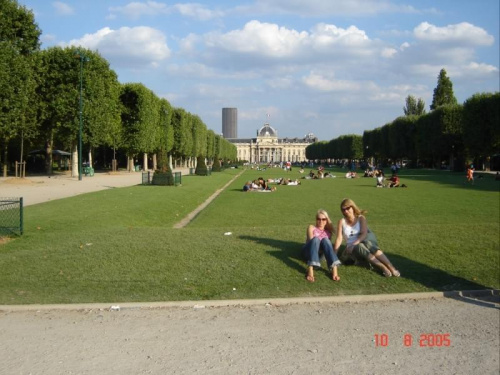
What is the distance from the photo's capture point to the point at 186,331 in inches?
227

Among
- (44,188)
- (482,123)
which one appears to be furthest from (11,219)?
(482,123)

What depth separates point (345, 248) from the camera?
8688 millimetres

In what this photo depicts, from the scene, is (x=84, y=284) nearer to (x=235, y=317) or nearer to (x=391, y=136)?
(x=235, y=317)

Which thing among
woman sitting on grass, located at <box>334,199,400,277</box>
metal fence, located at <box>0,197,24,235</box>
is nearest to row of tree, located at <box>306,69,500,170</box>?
woman sitting on grass, located at <box>334,199,400,277</box>

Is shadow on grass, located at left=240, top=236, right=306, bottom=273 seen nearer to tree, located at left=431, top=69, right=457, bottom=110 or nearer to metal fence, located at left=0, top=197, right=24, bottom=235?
metal fence, located at left=0, top=197, right=24, bottom=235

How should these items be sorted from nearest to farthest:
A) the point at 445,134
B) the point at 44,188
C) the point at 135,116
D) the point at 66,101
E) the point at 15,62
A: 1. the point at 44,188
2. the point at 15,62
3. the point at 66,101
4. the point at 135,116
5. the point at 445,134

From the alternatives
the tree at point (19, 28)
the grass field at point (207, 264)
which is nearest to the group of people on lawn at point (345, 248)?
the grass field at point (207, 264)

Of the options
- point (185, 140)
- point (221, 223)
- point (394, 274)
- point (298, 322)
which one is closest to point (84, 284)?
point (298, 322)

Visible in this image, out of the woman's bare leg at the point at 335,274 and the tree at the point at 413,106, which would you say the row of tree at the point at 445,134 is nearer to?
the tree at the point at 413,106

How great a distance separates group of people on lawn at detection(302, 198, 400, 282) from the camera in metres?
7.92

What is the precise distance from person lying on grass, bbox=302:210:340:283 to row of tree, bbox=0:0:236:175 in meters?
24.4
